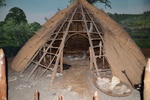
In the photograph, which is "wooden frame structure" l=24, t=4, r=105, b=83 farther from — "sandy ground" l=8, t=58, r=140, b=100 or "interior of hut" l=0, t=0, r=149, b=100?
"sandy ground" l=8, t=58, r=140, b=100

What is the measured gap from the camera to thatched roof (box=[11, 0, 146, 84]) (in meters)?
7.58

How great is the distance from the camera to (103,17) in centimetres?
841

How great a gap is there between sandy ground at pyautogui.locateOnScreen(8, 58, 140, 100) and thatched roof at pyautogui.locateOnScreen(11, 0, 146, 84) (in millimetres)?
766

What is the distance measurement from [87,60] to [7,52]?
6211 millimetres

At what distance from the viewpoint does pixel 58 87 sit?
7246 mm

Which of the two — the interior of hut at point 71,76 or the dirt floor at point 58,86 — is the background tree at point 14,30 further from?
the dirt floor at point 58,86

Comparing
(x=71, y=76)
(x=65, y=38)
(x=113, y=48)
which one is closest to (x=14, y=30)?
(x=65, y=38)

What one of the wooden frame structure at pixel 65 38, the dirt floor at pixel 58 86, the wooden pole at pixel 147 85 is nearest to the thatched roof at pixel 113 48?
the wooden frame structure at pixel 65 38

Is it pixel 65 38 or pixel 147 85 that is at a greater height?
pixel 65 38

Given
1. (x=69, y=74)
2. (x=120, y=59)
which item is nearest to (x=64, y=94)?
(x=69, y=74)

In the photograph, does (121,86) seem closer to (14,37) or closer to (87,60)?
(87,60)

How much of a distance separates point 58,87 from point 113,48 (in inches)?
104

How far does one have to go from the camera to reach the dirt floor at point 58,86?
6648mm

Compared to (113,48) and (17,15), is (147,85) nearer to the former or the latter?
(113,48)
